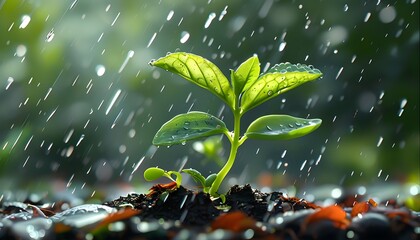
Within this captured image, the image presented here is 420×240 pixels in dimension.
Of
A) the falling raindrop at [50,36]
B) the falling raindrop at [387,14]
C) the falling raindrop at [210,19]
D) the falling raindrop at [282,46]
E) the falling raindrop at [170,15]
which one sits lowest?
the falling raindrop at [50,36]

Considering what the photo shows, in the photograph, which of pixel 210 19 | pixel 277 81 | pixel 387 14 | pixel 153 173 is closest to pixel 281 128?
pixel 277 81

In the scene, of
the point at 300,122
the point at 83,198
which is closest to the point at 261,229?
the point at 300,122

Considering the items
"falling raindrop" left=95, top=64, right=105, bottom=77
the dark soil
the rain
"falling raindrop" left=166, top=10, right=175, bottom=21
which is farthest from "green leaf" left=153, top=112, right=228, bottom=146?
"falling raindrop" left=166, top=10, right=175, bottom=21

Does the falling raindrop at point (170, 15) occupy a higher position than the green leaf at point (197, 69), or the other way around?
the falling raindrop at point (170, 15)

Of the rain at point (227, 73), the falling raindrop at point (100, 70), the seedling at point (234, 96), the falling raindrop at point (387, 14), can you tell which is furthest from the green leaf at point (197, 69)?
the falling raindrop at point (387, 14)

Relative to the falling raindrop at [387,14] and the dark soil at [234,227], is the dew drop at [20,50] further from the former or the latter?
the dark soil at [234,227]

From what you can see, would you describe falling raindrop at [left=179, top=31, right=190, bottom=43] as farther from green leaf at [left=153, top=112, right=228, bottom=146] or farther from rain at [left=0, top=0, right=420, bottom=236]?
green leaf at [left=153, top=112, right=228, bottom=146]
